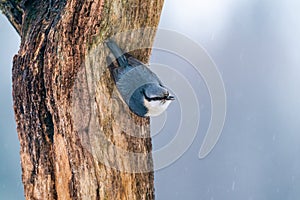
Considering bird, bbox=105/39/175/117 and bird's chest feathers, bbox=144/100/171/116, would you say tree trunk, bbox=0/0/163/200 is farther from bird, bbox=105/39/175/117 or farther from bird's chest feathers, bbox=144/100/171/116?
bird's chest feathers, bbox=144/100/171/116

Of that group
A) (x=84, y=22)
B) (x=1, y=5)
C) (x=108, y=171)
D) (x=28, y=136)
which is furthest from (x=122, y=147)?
(x=1, y=5)

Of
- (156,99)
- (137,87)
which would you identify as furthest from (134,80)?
(156,99)

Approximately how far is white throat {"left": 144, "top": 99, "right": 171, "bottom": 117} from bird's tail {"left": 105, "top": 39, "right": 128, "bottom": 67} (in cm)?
31

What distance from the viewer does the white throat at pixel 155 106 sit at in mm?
3504

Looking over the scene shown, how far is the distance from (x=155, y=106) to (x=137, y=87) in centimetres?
21

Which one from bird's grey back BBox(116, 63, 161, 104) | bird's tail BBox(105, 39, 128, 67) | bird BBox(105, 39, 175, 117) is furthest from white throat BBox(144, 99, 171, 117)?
bird's tail BBox(105, 39, 128, 67)

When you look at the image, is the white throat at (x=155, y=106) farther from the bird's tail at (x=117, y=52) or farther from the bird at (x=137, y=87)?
the bird's tail at (x=117, y=52)

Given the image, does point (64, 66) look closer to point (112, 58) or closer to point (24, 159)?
point (112, 58)

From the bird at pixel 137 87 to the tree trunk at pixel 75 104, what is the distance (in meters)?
0.06

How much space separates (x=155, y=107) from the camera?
3529 mm

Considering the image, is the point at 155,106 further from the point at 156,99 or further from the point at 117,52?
the point at 117,52

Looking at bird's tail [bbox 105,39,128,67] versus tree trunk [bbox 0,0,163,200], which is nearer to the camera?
tree trunk [bbox 0,0,163,200]

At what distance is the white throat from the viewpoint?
3504 millimetres

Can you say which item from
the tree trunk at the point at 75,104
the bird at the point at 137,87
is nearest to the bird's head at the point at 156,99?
the bird at the point at 137,87
